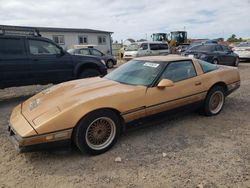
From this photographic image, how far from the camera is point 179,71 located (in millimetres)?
4438

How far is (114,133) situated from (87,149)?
18.4 inches

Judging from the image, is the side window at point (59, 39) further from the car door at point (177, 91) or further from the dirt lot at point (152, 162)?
the car door at point (177, 91)

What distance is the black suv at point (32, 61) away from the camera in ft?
20.5

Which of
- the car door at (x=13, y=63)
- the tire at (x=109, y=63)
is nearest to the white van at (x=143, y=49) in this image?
the tire at (x=109, y=63)

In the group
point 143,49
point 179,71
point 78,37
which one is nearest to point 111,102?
point 179,71

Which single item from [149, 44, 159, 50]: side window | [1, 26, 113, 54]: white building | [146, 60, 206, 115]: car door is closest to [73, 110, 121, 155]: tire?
[146, 60, 206, 115]: car door

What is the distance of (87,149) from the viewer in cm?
332

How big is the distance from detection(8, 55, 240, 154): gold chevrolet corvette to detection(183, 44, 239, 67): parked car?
7.95 meters

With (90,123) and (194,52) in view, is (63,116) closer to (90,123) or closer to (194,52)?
(90,123)

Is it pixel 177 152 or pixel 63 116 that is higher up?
pixel 63 116

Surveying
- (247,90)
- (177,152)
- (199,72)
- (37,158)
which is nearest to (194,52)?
(247,90)

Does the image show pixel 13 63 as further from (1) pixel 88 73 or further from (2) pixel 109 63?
(2) pixel 109 63

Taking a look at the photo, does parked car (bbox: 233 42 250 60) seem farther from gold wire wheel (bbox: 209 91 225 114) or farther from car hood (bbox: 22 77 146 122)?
car hood (bbox: 22 77 146 122)

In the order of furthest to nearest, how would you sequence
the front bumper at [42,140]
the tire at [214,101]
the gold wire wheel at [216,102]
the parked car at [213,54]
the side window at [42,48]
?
the parked car at [213,54] < the side window at [42,48] < the gold wire wheel at [216,102] < the tire at [214,101] < the front bumper at [42,140]
